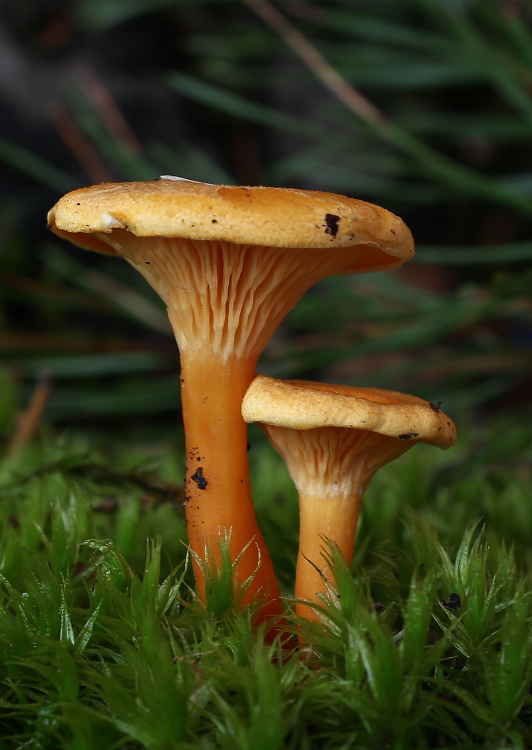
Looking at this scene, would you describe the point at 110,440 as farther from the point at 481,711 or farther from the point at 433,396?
the point at 481,711

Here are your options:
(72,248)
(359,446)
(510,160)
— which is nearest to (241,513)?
(359,446)

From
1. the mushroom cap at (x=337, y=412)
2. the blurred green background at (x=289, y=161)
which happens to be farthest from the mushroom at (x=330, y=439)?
the blurred green background at (x=289, y=161)

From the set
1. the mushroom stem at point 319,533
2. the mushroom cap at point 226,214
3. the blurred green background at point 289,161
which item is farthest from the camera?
the blurred green background at point 289,161

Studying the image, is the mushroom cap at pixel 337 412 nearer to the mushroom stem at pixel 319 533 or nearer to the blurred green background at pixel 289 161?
the mushroom stem at pixel 319 533

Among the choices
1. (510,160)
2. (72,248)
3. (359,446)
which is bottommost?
(359,446)

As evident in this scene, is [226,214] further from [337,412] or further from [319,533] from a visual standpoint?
[319,533]

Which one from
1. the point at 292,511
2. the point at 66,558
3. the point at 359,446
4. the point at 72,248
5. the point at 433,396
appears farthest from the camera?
the point at 72,248
